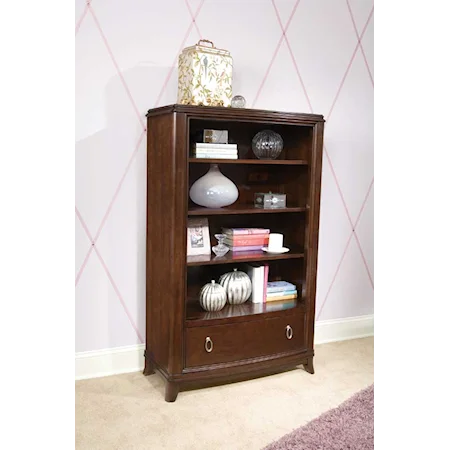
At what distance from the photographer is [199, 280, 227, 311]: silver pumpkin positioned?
8.79 ft

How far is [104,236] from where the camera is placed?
2.75 metres

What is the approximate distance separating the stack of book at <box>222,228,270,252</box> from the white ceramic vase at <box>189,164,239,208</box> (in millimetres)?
186

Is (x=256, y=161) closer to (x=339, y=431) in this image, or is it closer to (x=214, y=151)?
(x=214, y=151)

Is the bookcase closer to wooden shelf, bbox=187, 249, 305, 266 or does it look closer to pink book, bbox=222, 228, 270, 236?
wooden shelf, bbox=187, 249, 305, 266

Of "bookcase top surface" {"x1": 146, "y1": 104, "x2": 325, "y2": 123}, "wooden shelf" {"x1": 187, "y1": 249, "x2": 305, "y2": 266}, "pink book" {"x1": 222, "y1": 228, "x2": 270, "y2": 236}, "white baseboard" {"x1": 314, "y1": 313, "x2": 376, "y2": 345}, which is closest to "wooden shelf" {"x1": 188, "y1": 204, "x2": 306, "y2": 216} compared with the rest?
"pink book" {"x1": 222, "y1": 228, "x2": 270, "y2": 236}

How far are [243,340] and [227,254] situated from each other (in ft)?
1.46

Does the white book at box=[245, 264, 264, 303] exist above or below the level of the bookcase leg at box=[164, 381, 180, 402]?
above

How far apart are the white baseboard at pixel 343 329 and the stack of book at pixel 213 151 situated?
141 centimetres

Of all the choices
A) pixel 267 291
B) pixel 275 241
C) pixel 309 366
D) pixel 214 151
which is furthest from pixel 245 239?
pixel 309 366

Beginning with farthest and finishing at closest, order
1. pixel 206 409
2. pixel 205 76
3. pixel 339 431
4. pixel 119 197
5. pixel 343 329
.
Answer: pixel 343 329
pixel 119 197
pixel 205 76
pixel 206 409
pixel 339 431

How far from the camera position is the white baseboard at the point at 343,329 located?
11.3 ft

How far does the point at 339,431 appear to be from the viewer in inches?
87.0

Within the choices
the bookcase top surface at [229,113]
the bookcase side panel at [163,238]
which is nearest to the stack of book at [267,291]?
the bookcase side panel at [163,238]
